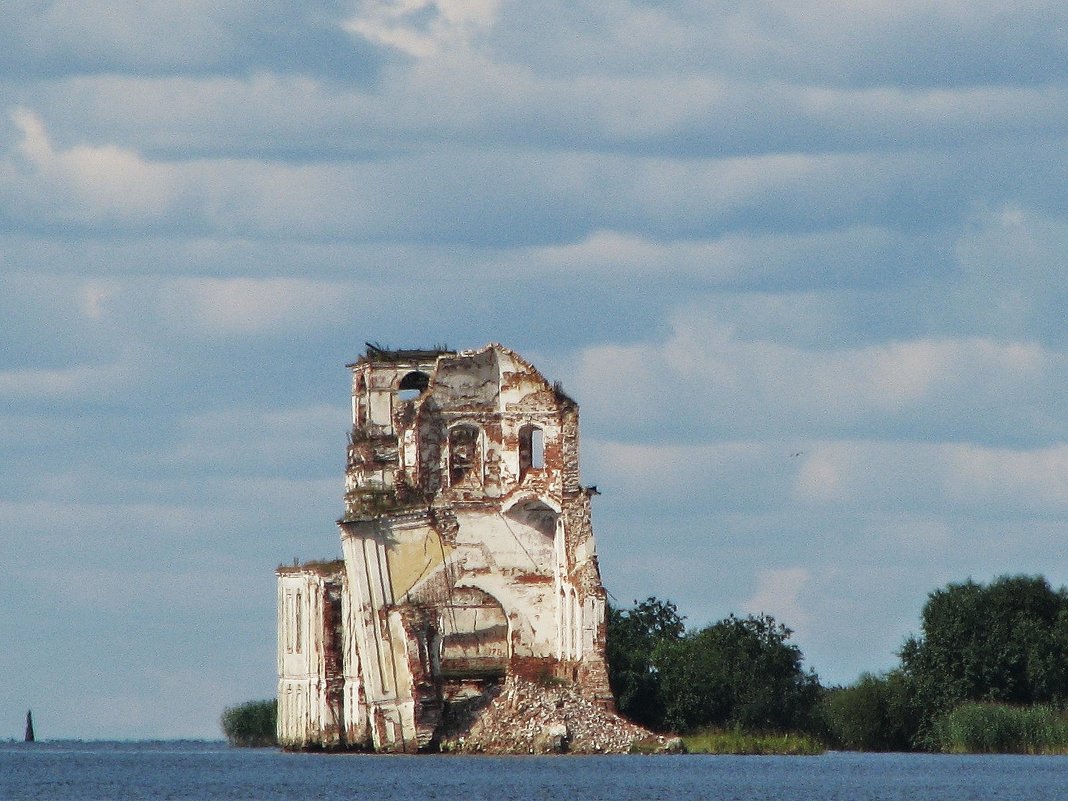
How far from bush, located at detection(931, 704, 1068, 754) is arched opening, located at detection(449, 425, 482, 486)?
1450 centimetres

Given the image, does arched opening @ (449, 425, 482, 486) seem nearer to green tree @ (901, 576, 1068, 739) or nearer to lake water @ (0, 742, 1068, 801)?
lake water @ (0, 742, 1068, 801)

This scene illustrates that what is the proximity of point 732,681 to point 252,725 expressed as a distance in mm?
24594

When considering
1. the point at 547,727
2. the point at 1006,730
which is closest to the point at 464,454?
the point at 547,727

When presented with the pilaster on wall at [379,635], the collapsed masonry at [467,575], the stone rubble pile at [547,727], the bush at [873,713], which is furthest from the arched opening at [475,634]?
the bush at [873,713]

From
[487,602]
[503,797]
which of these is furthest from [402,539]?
[503,797]

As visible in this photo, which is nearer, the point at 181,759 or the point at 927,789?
the point at 927,789

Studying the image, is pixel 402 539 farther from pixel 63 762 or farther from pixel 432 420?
pixel 63 762

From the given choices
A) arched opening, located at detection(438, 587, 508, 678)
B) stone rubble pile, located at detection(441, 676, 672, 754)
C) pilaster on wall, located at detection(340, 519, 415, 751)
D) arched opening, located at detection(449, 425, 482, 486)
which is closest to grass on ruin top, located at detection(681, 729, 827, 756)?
stone rubble pile, located at detection(441, 676, 672, 754)

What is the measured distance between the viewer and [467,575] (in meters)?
69.3

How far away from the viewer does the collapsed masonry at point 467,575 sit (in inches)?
2635

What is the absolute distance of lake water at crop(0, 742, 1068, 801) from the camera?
183 ft

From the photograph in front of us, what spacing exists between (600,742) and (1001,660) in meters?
14.6

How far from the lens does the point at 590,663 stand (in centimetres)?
Result: 6694

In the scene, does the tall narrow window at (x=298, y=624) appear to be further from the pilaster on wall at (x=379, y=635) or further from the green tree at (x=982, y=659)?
the green tree at (x=982, y=659)
